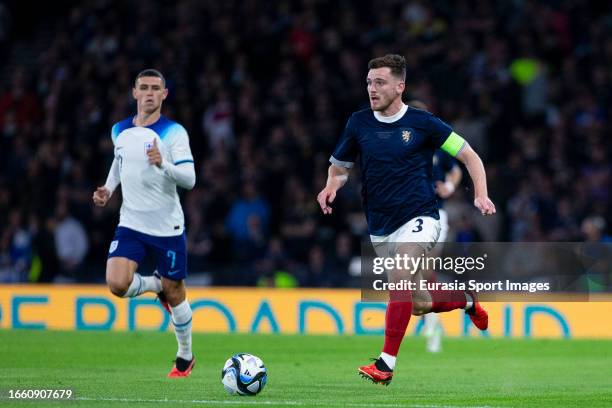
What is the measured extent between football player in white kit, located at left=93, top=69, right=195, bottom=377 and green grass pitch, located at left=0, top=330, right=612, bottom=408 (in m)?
Result: 0.71

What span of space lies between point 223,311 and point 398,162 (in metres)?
8.63

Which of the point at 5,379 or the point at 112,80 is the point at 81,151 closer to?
the point at 112,80

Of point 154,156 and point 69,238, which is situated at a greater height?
point 154,156

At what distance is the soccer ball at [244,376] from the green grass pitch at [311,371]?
0.11 m

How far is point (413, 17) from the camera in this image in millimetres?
23047

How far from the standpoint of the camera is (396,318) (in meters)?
10.5

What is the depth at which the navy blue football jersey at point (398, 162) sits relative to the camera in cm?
1074

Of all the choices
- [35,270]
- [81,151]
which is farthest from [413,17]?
[35,270]

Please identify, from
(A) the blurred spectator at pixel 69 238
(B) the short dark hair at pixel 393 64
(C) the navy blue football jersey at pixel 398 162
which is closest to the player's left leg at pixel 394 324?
(C) the navy blue football jersey at pixel 398 162

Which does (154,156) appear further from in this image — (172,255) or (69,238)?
(69,238)

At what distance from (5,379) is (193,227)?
9.99 meters

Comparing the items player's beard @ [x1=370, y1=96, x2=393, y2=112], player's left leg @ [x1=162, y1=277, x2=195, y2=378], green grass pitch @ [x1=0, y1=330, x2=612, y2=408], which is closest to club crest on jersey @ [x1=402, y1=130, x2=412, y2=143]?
player's beard @ [x1=370, y1=96, x2=393, y2=112]

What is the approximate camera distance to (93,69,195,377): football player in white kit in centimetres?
1169

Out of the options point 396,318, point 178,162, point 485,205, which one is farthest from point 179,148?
point 485,205
